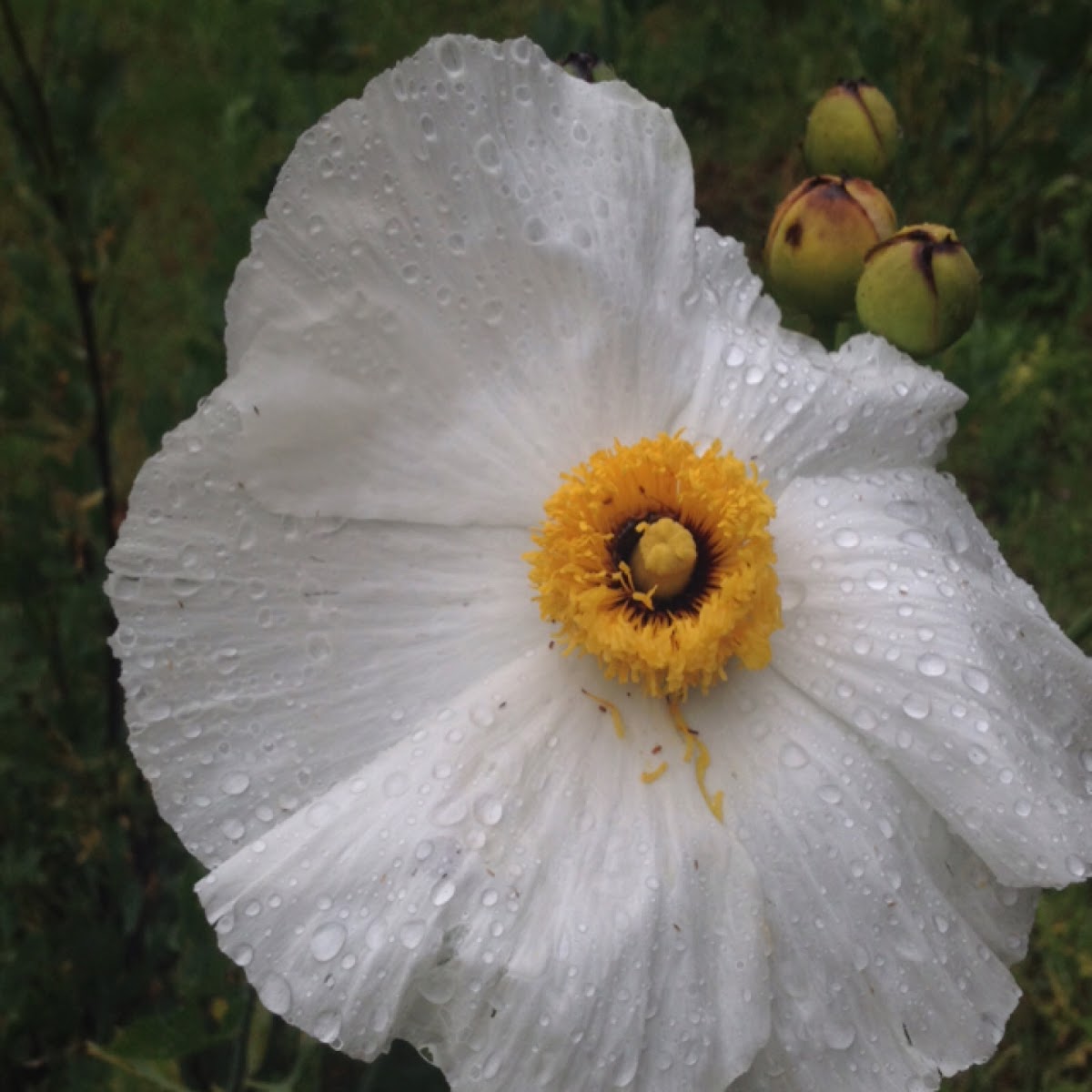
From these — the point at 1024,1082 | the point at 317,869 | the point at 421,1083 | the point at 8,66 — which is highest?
the point at 317,869

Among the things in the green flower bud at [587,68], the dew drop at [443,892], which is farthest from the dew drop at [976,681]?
the green flower bud at [587,68]

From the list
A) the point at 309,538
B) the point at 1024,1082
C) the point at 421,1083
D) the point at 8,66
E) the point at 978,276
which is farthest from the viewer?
the point at 8,66

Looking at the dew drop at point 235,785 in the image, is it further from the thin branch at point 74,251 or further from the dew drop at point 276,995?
the thin branch at point 74,251

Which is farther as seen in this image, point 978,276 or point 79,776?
point 79,776

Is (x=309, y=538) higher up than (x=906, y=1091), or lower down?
higher up

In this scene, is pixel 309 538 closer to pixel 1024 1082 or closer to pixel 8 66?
pixel 1024 1082

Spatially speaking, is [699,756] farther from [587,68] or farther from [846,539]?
[587,68]

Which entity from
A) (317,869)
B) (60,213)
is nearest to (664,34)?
(60,213)
